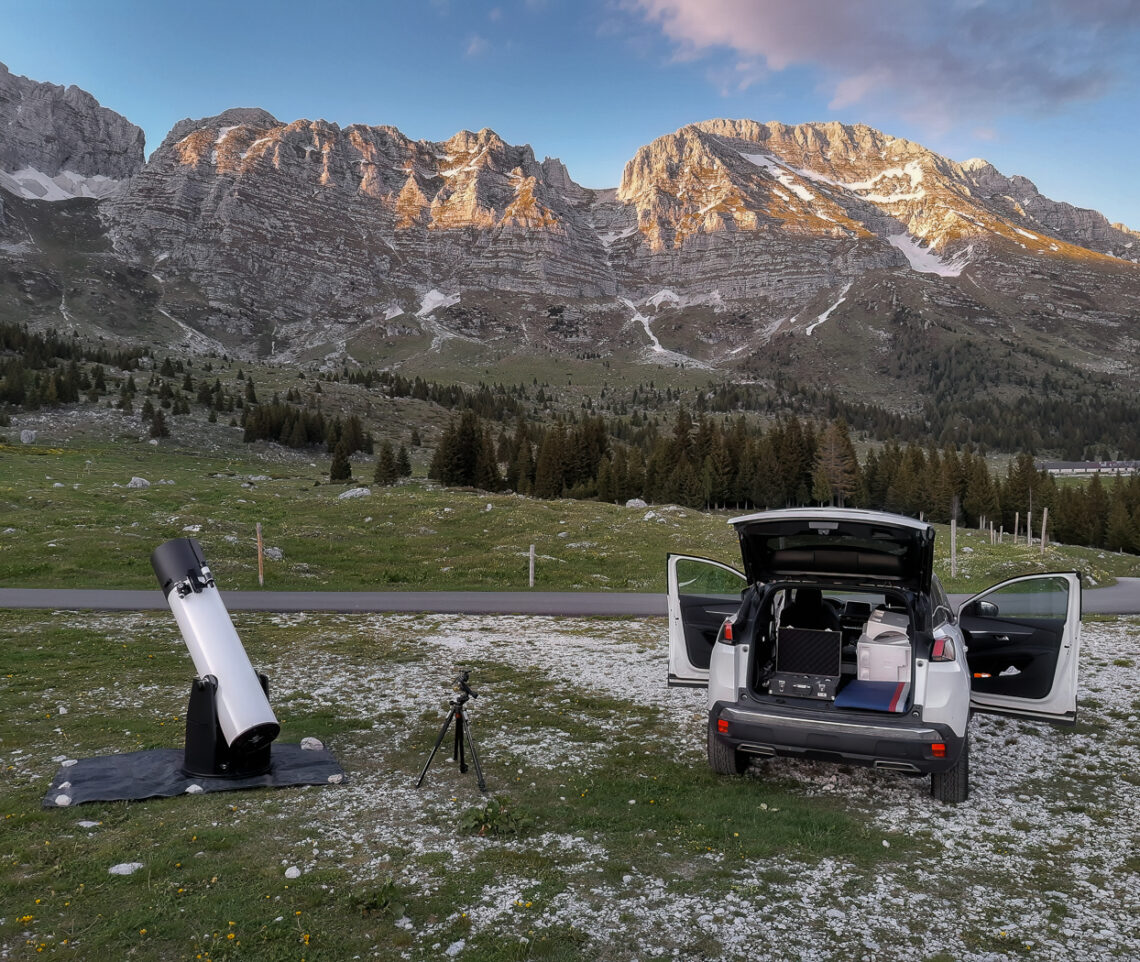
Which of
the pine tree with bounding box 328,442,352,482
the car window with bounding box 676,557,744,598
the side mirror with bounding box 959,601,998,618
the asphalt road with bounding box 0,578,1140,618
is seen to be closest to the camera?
the side mirror with bounding box 959,601,998,618

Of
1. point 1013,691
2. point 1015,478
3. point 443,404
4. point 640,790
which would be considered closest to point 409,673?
point 640,790

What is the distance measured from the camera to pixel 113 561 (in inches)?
1018

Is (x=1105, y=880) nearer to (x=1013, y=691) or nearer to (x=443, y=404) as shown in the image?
(x=1013, y=691)

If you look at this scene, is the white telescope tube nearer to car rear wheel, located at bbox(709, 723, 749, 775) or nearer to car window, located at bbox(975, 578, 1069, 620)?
car rear wheel, located at bbox(709, 723, 749, 775)

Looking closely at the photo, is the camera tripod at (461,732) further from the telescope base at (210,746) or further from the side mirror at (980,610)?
the side mirror at (980,610)

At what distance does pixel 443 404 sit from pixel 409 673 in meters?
152

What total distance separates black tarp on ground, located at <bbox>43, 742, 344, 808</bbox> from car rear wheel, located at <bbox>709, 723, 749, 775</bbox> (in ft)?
14.9

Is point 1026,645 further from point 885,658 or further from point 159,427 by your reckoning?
point 159,427

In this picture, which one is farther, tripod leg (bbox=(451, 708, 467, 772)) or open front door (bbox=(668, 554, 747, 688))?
open front door (bbox=(668, 554, 747, 688))

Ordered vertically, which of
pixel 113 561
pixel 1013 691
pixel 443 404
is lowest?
pixel 113 561

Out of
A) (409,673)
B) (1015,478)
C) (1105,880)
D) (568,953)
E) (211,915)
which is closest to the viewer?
(568,953)

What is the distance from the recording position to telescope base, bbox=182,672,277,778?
8.23 meters

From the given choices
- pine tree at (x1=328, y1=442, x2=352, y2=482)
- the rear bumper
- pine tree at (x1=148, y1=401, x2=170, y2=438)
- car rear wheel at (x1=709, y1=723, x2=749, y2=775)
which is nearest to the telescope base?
car rear wheel at (x1=709, y1=723, x2=749, y2=775)

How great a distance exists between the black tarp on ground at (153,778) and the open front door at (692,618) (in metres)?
4.98
